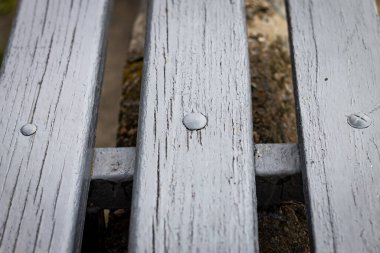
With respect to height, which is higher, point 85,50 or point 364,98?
point 85,50

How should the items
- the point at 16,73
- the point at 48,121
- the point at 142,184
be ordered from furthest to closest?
the point at 16,73, the point at 48,121, the point at 142,184

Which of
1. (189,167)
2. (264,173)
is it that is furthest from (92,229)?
(264,173)

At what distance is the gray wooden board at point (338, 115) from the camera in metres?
1.06

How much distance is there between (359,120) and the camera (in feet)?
3.92

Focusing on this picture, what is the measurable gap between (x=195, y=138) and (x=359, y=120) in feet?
1.41

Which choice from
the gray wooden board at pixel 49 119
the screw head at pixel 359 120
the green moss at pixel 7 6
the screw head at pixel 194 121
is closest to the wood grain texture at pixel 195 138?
the screw head at pixel 194 121

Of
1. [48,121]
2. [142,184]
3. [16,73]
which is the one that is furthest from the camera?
[16,73]

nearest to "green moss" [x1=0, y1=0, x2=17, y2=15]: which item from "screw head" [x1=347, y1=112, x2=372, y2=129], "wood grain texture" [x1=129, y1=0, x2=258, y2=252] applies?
"wood grain texture" [x1=129, y1=0, x2=258, y2=252]

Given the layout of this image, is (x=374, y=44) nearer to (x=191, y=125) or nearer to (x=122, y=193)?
(x=191, y=125)

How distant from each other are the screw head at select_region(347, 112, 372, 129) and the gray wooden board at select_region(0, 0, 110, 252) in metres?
0.69

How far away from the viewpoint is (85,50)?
137 cm

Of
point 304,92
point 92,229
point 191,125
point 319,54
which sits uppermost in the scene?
point 319,54

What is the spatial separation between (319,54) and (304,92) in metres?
0.15

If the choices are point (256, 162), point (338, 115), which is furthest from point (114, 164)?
point (338, 115)
